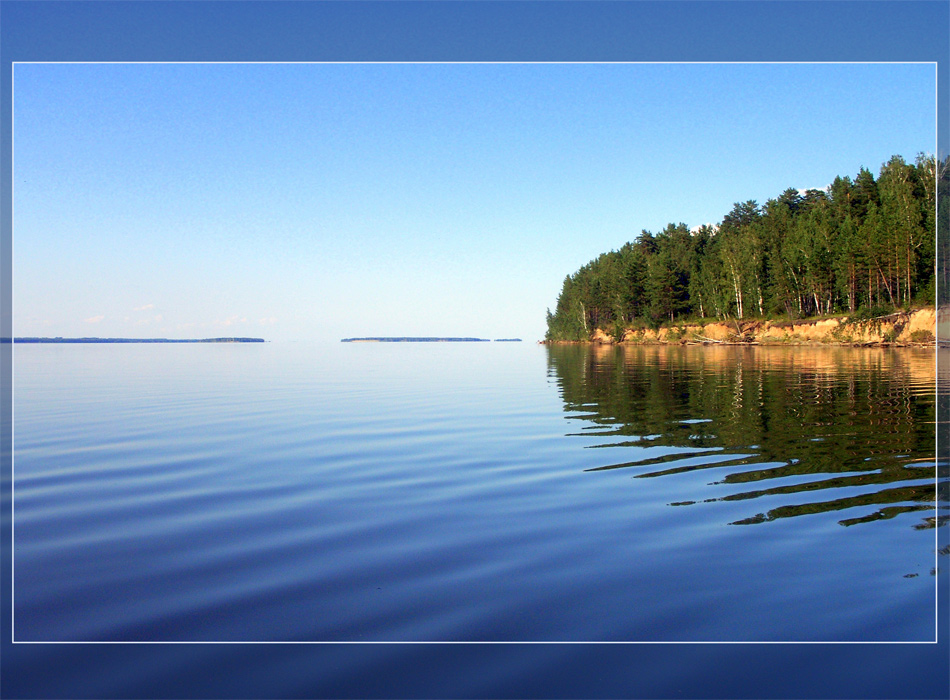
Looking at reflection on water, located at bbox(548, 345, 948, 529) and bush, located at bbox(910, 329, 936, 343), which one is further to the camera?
bush, located at bbox(910, 329, 936, 343)

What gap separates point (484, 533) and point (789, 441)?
30.8 feet

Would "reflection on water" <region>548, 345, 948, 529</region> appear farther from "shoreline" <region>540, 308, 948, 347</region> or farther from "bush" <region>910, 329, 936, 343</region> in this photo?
"bush" <region>910, 329, 936, 343</region>

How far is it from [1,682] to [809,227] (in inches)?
4862

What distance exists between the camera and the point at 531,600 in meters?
6.55

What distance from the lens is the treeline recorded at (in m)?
88.8

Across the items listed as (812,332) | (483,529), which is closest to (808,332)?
(812,332)

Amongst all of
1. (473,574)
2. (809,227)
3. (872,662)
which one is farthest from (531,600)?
(809,227)

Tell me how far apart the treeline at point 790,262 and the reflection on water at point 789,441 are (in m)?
44.9

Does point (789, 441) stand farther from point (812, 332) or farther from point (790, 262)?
point (790, 262)

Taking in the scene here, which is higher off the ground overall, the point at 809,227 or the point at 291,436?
the point at 809,227

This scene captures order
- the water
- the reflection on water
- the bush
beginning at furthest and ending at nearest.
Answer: the bush < the reflection on water < the water

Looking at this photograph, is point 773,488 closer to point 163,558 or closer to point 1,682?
point 163,558

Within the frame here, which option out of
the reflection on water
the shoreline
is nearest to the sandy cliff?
the shoreline

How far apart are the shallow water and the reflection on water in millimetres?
96
